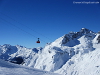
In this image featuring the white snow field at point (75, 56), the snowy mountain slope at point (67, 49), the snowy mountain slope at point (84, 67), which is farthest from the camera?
the snowy mountain slope at point (67, 49)

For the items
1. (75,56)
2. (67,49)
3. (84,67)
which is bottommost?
(84,67)

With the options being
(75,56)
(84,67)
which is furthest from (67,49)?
(84,67)

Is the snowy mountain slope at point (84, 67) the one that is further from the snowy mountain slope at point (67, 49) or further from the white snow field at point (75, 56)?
the snowy mountain slope at point (67, 49)

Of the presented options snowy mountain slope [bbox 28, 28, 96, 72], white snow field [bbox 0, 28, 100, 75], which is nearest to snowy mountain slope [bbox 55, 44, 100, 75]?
white snow field [bbox 0, 28, 100, 75]

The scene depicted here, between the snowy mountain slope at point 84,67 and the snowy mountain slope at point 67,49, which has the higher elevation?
the snowy mountain slope at point 67,49

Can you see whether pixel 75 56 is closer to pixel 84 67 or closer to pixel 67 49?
pixel 67 49

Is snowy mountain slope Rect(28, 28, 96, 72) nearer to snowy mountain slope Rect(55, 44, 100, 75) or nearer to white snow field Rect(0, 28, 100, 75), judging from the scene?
white snow field Rect(0, 28, 100, 75)

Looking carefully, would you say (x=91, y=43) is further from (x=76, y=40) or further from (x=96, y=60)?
(x=96, y=60)

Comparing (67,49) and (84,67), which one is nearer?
(84,67)

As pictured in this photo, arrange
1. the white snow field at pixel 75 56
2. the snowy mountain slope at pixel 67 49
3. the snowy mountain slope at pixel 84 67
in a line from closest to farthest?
the snowy mountain slope at pixel 84 67 < the white snow field at pixel 75 56 < the snowy mountain slope at pixel 67 49

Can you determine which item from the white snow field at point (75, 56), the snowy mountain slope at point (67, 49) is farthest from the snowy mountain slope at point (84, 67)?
the snowy mountain slope at point (67, 49)

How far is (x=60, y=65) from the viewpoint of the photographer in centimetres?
2941

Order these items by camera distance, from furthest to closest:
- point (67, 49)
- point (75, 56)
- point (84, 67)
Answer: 1. point (67, 49)
2. point (75, 56)
3. point (84, 67)

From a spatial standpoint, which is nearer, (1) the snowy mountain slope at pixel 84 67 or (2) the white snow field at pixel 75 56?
(1) the snowy mountain slope at pixel 84 67
